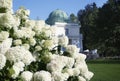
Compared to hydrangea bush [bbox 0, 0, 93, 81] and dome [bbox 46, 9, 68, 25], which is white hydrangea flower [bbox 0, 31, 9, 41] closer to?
hydrangea bush [bbox 0, 0, 93, 81]

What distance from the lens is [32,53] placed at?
586cm

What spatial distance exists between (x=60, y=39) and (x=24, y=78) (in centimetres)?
203

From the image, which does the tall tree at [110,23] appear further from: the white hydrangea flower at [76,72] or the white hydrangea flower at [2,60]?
the white hydrangea flower at [2,60]

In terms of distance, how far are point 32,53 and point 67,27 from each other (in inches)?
3961

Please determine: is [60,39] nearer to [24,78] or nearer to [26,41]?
[26,41]

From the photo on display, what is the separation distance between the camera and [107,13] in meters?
67.1

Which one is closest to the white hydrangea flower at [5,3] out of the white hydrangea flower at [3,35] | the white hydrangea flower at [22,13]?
the white hydrangea flower at [3,35]

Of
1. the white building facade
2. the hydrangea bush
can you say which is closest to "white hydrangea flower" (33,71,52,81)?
the hydrangea bush

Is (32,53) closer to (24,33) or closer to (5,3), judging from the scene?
(24,33)

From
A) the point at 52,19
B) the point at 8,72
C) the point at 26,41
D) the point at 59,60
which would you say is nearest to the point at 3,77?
the point at 8,72

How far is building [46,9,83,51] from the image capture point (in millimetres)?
103125

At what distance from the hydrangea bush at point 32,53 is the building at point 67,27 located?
92.6 meters

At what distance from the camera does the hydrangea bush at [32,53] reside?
450cm

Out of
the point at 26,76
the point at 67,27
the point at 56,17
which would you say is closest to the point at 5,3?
the point at 26,76
